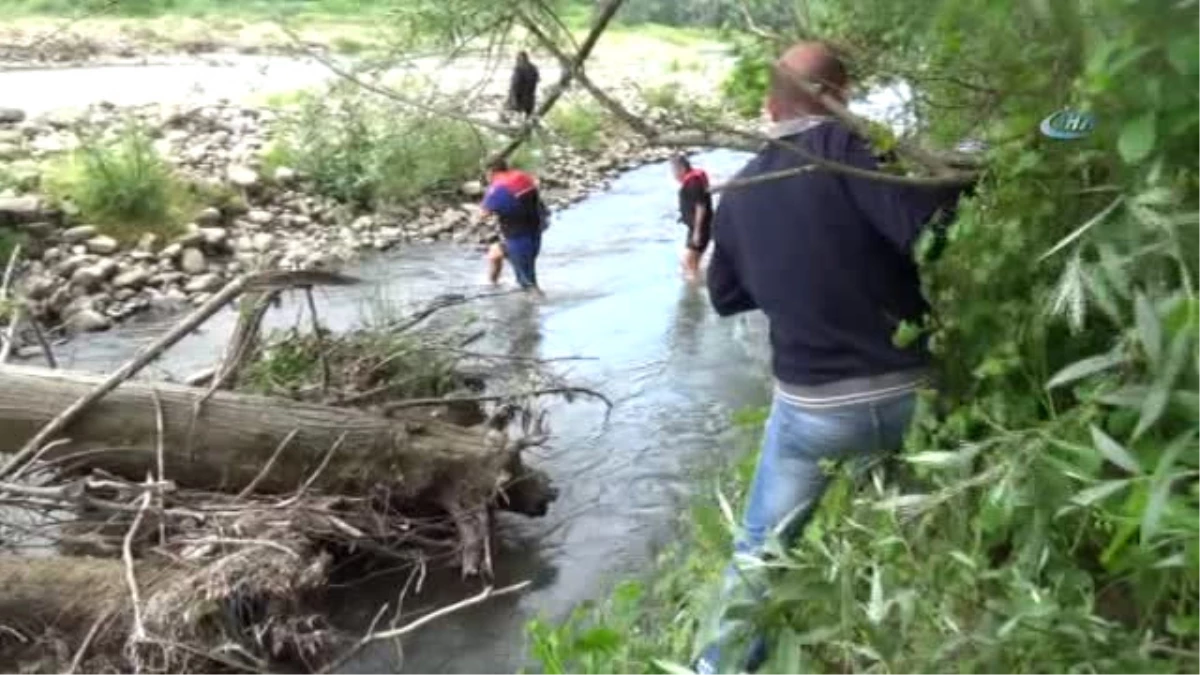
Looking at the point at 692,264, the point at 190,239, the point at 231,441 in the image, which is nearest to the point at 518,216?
the point at 692,264

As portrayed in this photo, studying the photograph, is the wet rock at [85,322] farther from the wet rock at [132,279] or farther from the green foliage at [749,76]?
the green foliage at [749,76]

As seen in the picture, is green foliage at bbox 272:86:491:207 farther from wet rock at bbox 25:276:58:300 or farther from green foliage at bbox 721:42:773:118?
green foliage at bbox 721:42:773:118

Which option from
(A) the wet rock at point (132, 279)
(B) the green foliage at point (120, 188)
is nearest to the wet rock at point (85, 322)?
(A) the wet rock at point (132, 279)

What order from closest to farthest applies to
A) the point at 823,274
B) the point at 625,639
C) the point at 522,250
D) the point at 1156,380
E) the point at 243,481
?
the point at 1156,380, the point at 823,274, the point at 625,639, the point at 243,481, the point at 522,250

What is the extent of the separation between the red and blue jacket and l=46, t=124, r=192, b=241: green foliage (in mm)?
3816

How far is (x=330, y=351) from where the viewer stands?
7.50m

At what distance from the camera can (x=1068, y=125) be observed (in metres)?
2.81

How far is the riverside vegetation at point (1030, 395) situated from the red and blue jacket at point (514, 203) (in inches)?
332

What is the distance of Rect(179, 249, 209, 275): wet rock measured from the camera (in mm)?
13844

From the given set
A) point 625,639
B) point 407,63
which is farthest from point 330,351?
point 625,639

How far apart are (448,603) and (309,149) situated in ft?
36.2

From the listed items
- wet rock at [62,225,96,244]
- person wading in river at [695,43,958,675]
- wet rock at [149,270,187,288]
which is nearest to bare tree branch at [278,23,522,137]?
person wading in river at [695,43,958,675]

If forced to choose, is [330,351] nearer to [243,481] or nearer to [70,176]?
[243,481]

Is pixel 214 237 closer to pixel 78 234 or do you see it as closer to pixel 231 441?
pixel 78 234
